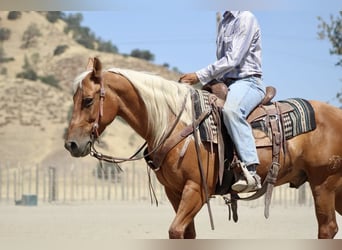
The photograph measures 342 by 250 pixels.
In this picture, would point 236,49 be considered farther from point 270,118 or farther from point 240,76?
point 270,118

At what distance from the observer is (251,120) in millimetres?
6184

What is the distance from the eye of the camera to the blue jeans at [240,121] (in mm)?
5836

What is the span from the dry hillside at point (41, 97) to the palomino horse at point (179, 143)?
1395 inches

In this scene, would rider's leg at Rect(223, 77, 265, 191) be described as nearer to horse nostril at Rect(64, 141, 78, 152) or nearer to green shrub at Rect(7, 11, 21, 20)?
horse nostril at Rect(64, 141, 78, 152)

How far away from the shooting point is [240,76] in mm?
6266

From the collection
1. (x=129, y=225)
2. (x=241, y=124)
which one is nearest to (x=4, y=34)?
(x=129, y=225)

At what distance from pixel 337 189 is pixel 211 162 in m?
1.55

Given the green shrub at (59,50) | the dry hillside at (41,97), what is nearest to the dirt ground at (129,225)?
the dry hillside at (41,97)

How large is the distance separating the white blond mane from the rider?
28 centimetres

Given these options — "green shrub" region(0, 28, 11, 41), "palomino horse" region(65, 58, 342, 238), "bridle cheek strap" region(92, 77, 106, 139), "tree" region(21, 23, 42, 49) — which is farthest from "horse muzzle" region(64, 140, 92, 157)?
"green shrub" region(0, 28, 11, 41)

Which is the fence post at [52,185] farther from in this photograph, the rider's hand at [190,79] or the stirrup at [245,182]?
the stirrup at [245,182]

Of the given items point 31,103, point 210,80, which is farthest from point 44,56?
point 210,80
